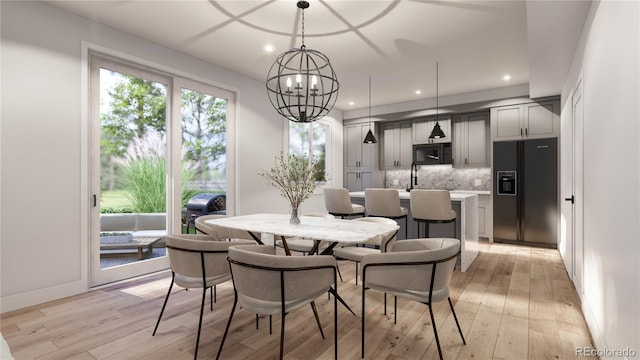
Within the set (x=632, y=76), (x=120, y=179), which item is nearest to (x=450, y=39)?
(x=632, y=76)

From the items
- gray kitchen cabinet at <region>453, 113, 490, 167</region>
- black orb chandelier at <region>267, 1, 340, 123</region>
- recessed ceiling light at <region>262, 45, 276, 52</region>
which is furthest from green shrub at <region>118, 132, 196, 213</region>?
gray kitchen cabinet at <region>453, 113, 490, 167</region>

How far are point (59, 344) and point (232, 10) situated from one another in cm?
296

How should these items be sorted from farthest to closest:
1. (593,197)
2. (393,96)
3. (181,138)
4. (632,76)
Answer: (393,96) < (181,138) < (593,197) < (632,76)

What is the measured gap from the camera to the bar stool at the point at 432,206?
3.53m

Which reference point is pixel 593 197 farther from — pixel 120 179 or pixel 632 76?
pixel 120 179

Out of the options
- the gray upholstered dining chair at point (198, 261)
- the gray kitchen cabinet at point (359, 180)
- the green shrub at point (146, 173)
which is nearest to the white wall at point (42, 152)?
the green shrub at point (146, 173)

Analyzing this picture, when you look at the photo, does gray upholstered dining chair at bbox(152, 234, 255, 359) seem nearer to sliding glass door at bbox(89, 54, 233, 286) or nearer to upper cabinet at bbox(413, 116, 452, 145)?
sliding glass door at bbox(89, 54, 233, 286)

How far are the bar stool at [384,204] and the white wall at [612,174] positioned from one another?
5.80 feet

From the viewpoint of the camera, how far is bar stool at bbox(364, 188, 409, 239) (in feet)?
12.6

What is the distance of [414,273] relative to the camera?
1839 mm

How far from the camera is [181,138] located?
13.0 feet

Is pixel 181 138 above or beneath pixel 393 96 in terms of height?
beneath

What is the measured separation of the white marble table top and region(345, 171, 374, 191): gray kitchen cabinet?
4.17 metres

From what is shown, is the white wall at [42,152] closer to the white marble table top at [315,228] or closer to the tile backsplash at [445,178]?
the white marble table top at [315,228]
